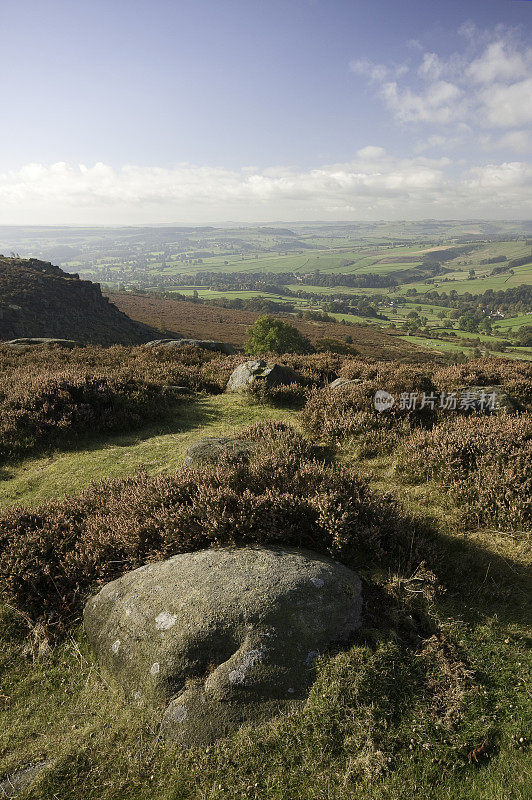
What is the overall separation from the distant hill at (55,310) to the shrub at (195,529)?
57961mm

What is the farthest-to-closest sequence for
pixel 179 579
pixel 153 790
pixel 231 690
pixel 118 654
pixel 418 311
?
pixel 418 311 < pixel 179 579 < pixel 118 654 < pixel 231 690 < pixel 153 790

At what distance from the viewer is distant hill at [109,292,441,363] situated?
78644 mm

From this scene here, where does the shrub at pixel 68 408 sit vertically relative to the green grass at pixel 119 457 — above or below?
above

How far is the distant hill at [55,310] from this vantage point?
61844 millimetres

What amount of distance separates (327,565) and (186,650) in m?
1.62

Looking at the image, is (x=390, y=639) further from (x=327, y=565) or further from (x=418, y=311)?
(x=418, y=311)

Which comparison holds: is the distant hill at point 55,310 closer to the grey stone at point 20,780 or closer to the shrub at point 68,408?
the shrub at point 68,408

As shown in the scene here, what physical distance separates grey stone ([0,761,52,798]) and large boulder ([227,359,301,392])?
9482 mm

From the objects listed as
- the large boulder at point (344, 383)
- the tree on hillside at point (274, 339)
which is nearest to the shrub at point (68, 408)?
the large boulder at point (344, 383)

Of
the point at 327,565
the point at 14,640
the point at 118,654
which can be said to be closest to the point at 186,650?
the point at 118,654

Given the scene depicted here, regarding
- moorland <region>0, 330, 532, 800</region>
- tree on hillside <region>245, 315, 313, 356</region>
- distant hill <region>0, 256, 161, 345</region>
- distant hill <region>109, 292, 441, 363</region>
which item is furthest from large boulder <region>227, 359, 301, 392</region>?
distant hill <region>109, 292, 441, 363</region>

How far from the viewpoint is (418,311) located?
156375 mm

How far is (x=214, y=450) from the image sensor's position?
7.02m

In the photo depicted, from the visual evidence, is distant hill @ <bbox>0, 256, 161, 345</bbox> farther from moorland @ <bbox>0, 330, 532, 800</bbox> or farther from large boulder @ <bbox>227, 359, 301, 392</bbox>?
moorland @ <bbox>0, 330, 532, 800</bbox>
